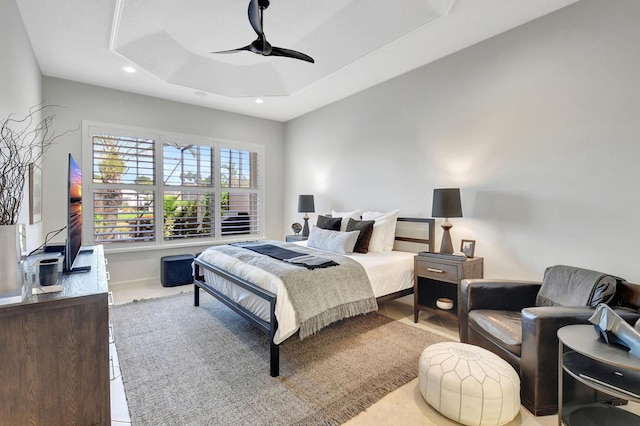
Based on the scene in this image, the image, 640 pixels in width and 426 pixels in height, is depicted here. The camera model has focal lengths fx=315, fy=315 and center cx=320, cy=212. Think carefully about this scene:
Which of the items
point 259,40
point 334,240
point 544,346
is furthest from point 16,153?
point 544,346

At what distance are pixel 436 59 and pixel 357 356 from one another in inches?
130

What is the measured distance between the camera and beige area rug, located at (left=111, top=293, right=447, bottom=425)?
195 cm

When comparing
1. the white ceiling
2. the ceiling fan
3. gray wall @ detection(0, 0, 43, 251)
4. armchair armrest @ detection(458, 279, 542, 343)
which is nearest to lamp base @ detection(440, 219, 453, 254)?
armchair armrest @ detection(458, 279, 542, 343)

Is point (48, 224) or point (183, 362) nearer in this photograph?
point (183, 362)

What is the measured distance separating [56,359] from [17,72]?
2.55 meters

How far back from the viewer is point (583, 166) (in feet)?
8.55

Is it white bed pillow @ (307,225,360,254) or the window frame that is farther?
the window frame

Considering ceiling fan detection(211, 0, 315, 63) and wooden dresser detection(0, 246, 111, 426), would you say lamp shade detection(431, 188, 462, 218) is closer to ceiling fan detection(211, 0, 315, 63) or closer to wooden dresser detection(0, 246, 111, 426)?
ceiling fan detection(211, 0, 315, 63)

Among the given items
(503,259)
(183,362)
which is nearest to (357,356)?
(183,362)

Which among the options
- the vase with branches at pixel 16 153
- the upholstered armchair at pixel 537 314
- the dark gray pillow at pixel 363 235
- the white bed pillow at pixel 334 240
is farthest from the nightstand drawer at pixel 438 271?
the vase with branches at pixel 16 153

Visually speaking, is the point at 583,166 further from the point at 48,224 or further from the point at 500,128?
the point at 48,224

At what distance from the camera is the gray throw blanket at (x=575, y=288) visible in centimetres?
203

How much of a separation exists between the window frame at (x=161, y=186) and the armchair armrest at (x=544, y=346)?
15.3ft

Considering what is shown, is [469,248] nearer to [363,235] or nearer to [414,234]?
[414,234]
